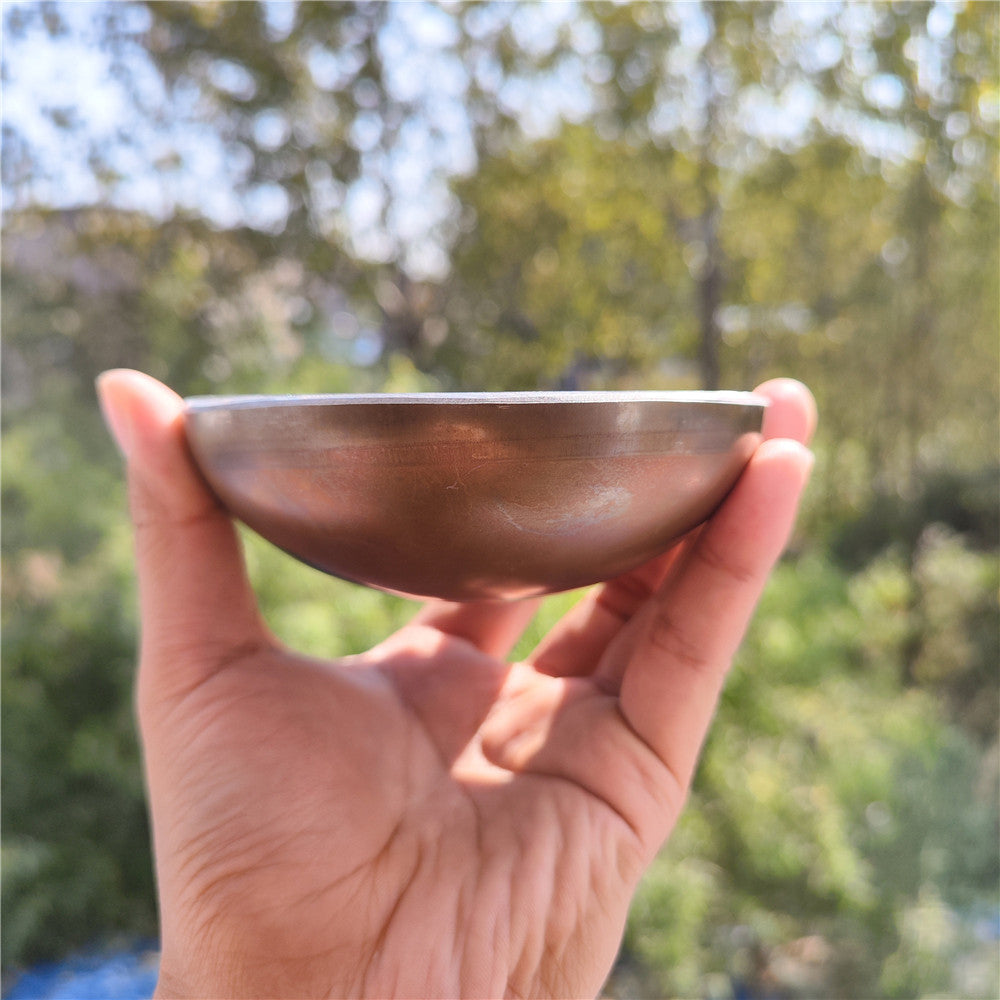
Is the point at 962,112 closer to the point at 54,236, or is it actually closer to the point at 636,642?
the point at 636,642

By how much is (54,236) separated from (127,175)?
17.7 inches

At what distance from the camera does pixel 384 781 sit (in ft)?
2.48

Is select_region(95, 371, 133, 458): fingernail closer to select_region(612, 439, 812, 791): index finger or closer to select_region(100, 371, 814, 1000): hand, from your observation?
select_region(100, 371, 814, 1000): hand

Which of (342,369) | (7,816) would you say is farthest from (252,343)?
(7,816)

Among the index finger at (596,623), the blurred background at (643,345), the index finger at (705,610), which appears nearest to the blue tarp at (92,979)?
the blurred background at (643,345)

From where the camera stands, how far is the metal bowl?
47cm

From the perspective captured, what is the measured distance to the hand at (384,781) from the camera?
656mm

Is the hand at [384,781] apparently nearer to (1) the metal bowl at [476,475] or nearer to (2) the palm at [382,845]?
(2) the palm at [382,845]

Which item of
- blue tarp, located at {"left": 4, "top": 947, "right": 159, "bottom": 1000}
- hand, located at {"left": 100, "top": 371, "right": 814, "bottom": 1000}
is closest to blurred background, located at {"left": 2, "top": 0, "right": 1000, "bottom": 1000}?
blue tarp, located at {"left": 4, "top": 947, "right": 159, "bottom": 1000}

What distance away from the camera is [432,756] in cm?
81

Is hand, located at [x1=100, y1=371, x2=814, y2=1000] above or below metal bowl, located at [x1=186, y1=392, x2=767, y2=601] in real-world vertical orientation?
below

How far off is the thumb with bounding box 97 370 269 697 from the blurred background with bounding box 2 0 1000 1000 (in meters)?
1.03

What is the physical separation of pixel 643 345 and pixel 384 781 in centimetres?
334

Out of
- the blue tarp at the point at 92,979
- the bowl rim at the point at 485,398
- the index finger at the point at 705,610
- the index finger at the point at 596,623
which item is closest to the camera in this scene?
the bowl rim at the point at 485,398
